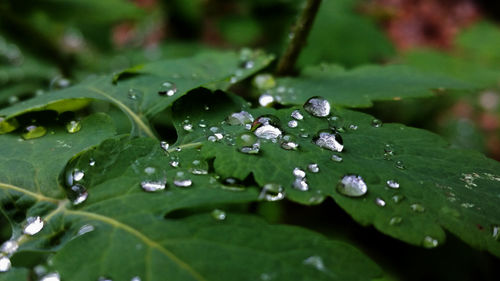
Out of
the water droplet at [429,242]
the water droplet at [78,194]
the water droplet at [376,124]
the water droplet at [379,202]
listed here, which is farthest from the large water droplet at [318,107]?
the water droplet at [78,194]

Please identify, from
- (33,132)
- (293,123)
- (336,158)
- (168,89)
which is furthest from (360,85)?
(33,132)

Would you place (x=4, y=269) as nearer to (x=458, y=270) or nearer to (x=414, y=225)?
(x=414, y=225)

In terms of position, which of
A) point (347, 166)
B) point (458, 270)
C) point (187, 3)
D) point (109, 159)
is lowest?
point (458, 270)

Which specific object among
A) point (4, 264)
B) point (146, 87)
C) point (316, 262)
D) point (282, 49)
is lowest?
point (282, 49)

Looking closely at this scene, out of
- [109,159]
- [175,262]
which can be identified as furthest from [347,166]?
[109,159]

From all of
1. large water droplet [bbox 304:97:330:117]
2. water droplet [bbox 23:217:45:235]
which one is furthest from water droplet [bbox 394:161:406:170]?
water droplet [bbox 23:217:45:235]

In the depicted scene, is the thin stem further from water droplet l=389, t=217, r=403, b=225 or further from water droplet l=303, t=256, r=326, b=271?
water droplet l=303, t=256, r=326, b=271

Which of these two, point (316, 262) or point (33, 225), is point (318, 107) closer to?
point (316, 262)
